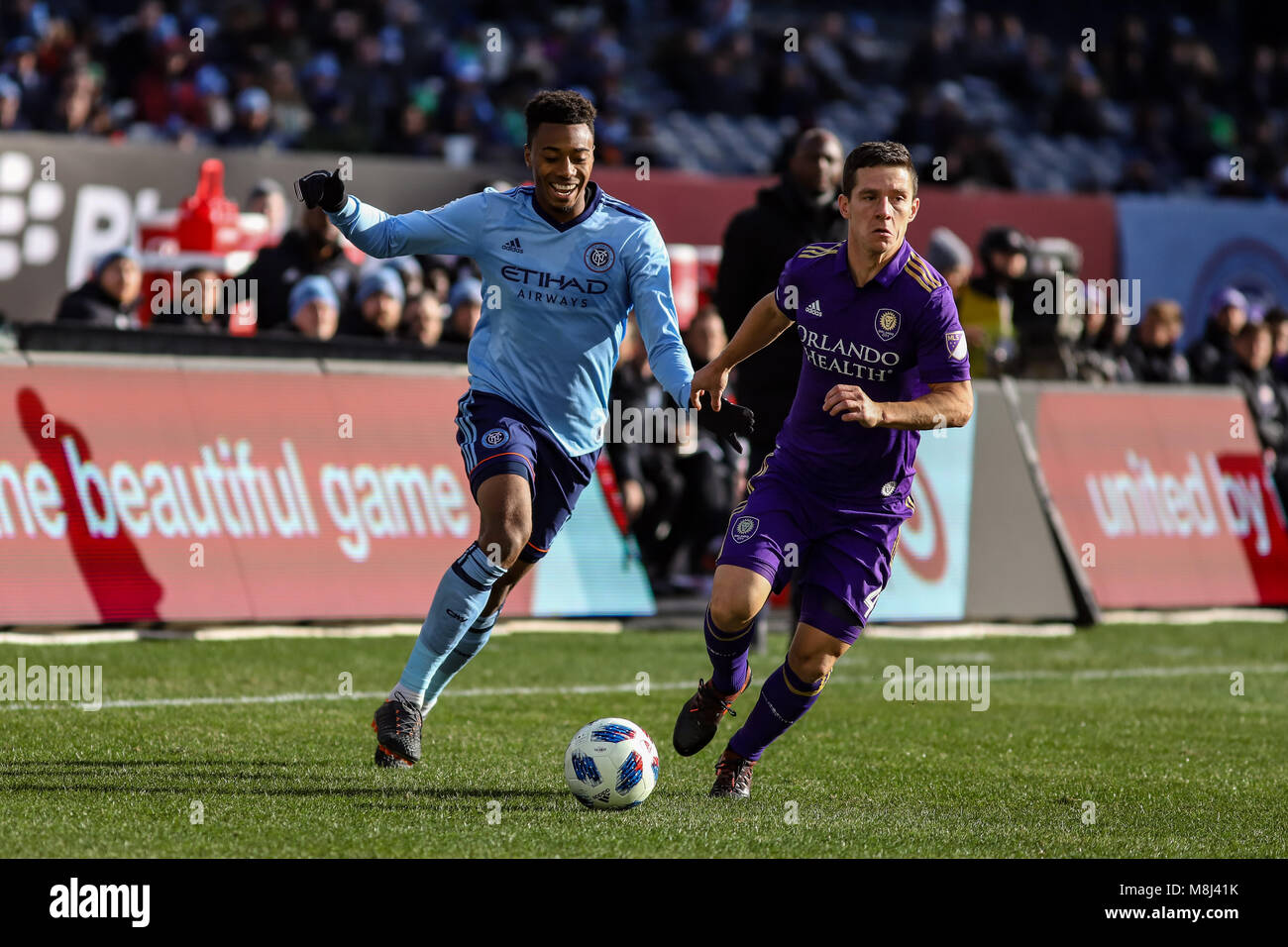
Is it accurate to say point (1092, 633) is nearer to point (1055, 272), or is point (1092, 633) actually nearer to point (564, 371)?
point (1055, 272)

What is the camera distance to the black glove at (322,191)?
654cm

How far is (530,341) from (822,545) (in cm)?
140

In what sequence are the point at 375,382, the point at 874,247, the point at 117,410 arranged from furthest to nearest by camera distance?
the point at 375,382
the point at 117,410
the point at 874,247

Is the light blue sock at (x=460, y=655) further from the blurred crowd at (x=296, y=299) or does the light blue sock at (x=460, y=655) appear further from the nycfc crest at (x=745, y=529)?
the blurred crowd at (x=296, y=299)

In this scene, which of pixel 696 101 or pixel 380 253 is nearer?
pixel 380 253

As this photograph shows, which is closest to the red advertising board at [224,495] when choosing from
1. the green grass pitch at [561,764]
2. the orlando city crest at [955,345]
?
the green grass pitch at [561,764]

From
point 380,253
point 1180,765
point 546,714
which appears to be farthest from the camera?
point 546,714

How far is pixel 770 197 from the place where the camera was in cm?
1014

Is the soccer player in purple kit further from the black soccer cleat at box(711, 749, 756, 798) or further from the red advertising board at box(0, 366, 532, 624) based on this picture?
the red advertising board at box(0, 366, 532, 624)

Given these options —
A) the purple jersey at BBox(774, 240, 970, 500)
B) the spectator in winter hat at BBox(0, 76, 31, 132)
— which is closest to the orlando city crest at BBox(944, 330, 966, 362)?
the purple jersey at BBox(774, 240, 970, 500)

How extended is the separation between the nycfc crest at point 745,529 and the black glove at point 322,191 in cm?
188

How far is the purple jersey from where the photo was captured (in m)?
6.52

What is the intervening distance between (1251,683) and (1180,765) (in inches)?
133
